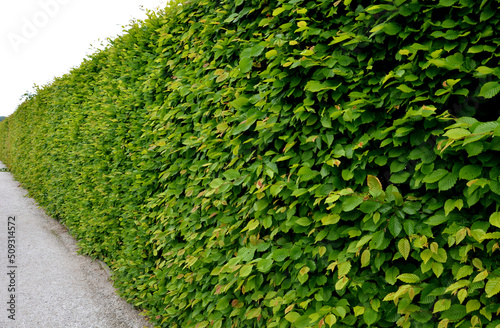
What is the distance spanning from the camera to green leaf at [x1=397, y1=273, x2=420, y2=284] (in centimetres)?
145

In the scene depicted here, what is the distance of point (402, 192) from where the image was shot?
5.38 ft

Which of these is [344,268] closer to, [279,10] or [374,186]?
[374,186]

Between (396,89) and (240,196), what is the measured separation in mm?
1363

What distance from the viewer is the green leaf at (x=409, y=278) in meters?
1.45

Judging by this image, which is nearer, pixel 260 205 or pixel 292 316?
pixel 292 316

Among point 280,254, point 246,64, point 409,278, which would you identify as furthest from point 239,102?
point 409,278

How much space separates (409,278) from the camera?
1456mm

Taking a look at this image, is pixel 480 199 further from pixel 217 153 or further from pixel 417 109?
pixel 217 153

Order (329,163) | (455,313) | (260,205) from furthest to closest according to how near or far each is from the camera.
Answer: (260,205), (329,163), (455,313)

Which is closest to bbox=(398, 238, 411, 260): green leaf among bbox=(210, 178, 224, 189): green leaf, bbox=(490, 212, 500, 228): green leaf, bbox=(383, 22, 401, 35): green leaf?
bbox=(490, 212, 500, 228): green leaf

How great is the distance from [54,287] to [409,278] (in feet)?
16.0

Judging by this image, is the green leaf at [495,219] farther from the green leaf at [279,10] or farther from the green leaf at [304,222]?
the green leaf at [279,10]

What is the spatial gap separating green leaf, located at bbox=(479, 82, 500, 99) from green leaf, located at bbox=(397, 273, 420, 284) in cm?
83

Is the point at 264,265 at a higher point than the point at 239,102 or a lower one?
lower
